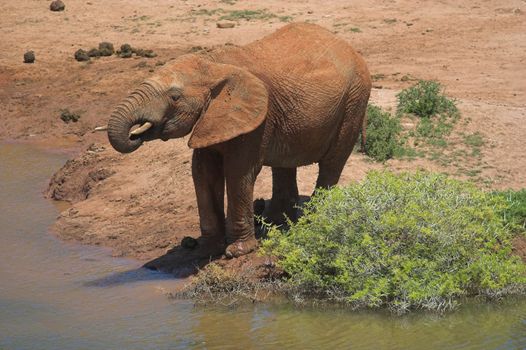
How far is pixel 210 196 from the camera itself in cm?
1052

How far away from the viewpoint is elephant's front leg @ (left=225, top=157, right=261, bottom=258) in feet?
33.3

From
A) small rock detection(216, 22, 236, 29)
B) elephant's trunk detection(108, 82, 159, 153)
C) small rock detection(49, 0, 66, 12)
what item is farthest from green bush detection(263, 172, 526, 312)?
small rock detection(49, 0, 66, 12)

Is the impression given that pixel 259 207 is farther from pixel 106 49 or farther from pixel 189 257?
pixel 106 49

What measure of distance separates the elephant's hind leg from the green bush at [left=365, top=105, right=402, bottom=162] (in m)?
2.15

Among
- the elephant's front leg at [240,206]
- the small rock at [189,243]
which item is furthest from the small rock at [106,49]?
the elephant's front leg at [240,206]

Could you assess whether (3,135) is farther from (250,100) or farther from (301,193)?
(250,100)

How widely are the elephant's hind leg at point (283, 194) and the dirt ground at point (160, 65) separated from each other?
0.84 meters

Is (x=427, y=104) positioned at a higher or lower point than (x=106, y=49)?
higher

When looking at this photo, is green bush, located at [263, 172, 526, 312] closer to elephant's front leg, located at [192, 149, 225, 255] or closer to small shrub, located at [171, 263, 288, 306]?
small shrub, located at [171, 263, 288, 306]

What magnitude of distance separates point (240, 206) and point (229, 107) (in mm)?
999

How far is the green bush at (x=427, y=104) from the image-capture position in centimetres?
1463

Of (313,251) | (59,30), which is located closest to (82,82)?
(59,30)

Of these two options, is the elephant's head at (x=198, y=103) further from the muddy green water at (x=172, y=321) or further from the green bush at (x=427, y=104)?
the green bush at (x=427, y=104)

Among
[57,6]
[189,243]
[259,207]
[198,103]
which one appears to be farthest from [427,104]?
[57,6]
